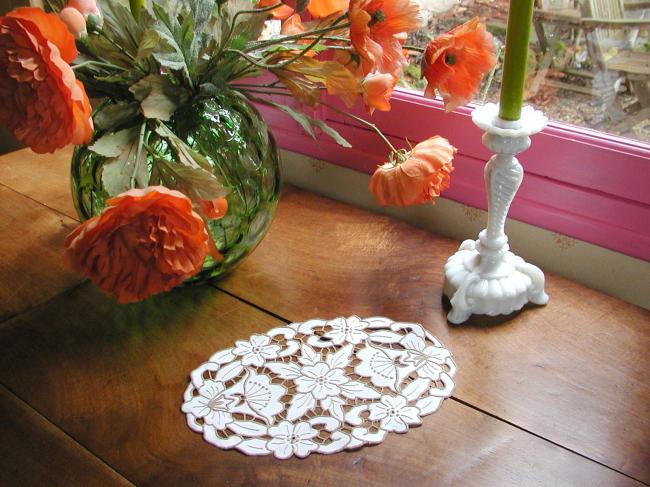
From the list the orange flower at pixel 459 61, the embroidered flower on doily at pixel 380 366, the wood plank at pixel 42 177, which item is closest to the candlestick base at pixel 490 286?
the embroidered flower on doily at pixel 380 366

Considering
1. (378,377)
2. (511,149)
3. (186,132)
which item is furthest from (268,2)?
(378,377)

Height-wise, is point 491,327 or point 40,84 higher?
point 40,84

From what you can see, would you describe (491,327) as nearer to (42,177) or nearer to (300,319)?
(300,319)

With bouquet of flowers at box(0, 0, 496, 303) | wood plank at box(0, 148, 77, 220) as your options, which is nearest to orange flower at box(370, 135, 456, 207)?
bouquet of flowers at box(0, 0, 496, 303)

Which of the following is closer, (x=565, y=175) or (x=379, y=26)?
(x=379, y=26)

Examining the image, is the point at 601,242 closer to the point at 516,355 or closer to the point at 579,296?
the point at 579,296

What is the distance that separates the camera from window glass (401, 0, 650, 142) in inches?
36.4

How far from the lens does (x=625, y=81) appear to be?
3.10 ft

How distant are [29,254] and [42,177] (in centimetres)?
25

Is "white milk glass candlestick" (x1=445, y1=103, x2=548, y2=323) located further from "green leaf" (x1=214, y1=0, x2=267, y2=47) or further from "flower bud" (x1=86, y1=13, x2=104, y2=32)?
"flower bud" (x1=86, y1=13, x2=104, y2=32)

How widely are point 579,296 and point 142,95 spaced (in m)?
0.59

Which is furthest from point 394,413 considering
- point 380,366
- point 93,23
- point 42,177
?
point 42,177

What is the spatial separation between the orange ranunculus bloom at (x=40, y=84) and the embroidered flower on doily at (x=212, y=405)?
300mm

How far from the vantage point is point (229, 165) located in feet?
2.75
